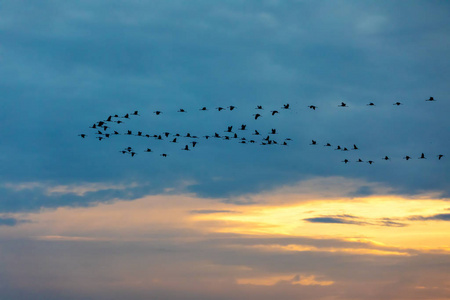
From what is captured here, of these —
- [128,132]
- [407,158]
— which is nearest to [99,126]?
[128,132]

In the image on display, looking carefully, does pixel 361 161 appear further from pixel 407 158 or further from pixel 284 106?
pixel 284 106

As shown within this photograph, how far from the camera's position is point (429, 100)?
500ft

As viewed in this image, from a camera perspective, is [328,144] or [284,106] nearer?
[284,106]

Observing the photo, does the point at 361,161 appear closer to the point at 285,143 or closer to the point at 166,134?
the point at 285,143

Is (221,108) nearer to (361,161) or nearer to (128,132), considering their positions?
(128,132)

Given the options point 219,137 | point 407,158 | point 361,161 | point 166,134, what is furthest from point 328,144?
point 166,134

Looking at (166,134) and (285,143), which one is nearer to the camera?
(166,134)

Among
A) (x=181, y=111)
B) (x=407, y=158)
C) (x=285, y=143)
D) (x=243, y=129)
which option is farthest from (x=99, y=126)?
(x=407, y=158)

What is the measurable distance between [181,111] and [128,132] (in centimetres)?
1396

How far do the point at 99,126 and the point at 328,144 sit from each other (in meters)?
58.8

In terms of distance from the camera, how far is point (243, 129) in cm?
15188

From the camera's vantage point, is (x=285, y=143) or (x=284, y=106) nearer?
(x=284, y=106)

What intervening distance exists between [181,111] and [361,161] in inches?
1986

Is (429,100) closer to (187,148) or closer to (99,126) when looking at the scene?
(187,148)
